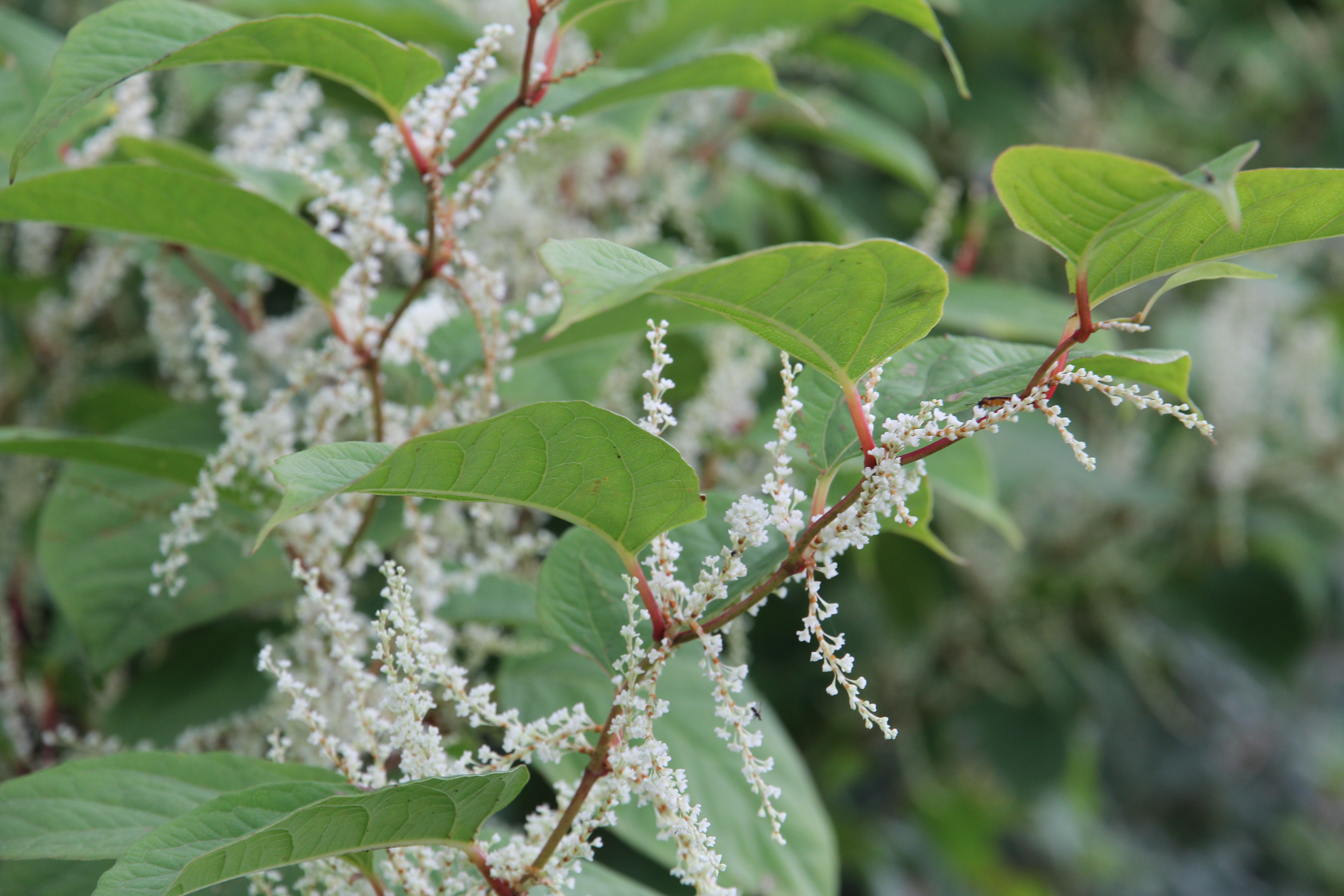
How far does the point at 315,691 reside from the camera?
0.52 m

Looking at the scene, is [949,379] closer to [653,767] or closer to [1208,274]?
[1208,274]

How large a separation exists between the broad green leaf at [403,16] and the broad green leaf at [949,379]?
75 centimetres

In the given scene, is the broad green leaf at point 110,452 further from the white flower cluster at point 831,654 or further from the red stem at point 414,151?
the white flower cluster at point 831,654

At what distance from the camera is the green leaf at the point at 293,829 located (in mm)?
446

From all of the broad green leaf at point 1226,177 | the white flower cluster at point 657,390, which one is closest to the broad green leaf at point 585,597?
the white flower cluster at point 657,390

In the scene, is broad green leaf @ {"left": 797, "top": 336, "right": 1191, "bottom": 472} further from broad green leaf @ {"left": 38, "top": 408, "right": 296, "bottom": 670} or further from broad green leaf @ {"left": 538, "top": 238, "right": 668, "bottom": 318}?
broad green leaf @ {"left": 38, "top": 408, "right": 296, "bottom": 670}

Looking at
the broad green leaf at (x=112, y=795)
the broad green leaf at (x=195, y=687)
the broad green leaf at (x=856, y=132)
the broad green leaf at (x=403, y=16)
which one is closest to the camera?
the broad green leaf at (x=112, y=795)

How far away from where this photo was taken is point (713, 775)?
881 mm

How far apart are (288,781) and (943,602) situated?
148 centimetres

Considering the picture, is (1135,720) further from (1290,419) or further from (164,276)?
(164,276)

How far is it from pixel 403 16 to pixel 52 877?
91 cm

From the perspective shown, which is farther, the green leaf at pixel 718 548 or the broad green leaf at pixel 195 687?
the broad green leaf at pixel 195 687

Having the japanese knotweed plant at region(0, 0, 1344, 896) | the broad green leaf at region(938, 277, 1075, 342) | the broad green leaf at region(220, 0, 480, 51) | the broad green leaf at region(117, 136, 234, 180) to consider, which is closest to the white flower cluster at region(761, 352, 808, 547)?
the japanese knotweed plant at region(0, 0, 1344, 896)

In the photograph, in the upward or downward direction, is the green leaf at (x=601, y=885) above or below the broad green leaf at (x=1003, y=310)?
below
